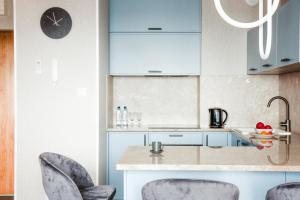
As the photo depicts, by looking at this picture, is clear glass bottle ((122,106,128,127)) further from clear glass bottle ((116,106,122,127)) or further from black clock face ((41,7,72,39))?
black clock face ((41,7,72,39))

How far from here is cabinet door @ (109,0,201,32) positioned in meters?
4.03

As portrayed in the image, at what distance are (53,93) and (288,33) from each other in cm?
232

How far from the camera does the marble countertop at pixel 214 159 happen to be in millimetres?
1801

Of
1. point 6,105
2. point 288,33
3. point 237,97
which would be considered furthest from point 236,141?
point 6,105

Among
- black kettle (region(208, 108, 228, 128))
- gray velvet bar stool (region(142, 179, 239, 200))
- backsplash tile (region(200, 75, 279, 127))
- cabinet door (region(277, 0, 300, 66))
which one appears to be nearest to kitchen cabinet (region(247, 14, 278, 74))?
cabinet door (region(277, 0, 300, 66))

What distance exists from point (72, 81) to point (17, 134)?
79 centimetres

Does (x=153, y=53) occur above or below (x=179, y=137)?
above

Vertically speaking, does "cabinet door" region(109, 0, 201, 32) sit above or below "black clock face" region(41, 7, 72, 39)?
above

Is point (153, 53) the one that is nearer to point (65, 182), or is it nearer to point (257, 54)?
point (257, 54)

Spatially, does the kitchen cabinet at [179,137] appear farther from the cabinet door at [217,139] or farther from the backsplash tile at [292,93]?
the backsplash tile at [292,93]

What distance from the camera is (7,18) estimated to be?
3904 millimetres

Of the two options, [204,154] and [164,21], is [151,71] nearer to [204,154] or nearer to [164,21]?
[164,21]

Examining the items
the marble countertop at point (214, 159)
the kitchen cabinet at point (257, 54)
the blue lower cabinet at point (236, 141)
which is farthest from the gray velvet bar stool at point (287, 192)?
the kitchen cabinet at point (257, 54)

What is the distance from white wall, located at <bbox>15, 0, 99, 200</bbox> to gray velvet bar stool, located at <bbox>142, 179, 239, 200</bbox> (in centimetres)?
212
